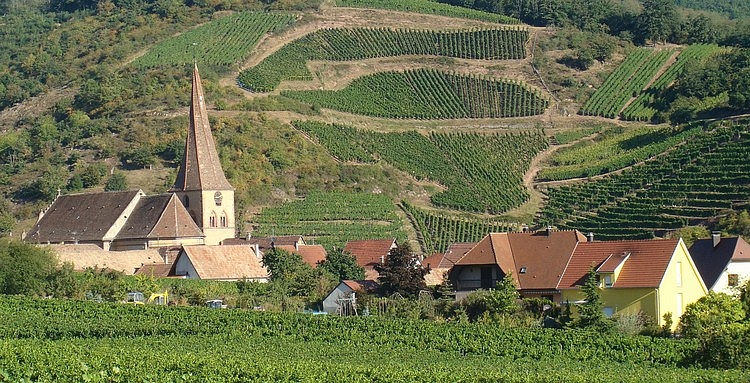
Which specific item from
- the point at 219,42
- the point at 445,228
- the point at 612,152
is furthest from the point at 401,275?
the point at 219,42

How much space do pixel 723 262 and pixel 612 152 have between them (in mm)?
38049

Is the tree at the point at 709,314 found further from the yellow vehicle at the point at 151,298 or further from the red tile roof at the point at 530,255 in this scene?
the yellow vehicle at the point at 151,298

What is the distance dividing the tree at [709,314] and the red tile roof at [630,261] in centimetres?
422

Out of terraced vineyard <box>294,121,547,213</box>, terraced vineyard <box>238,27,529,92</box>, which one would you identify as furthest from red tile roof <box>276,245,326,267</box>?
terraced vineyard <box>238,27,529,92</box>

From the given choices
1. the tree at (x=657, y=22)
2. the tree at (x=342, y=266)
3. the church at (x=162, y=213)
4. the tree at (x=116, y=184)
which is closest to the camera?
the tree at (x=342, y=266)

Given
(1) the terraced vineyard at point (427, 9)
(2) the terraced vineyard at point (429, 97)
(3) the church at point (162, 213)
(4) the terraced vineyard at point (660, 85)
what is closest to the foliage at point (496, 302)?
(3) the church at point (162, 213)

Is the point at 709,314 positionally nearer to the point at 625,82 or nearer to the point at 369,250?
the point at 369,250

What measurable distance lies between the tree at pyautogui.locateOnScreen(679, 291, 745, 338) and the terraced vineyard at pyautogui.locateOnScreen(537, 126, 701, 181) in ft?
145

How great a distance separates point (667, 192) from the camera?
7331 cm

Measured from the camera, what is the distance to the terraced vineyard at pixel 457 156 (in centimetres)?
8525

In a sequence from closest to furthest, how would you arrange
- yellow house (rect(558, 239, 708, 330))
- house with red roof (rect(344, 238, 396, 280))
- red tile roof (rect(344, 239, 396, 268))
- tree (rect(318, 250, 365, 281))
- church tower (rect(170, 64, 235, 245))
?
yellow house (rect(558, 239, 708, 330))
tree (rect(318, 250, 365, 281))
house with red roof (rect(344, 238, 396, 280))
red tile roof (rect(344, 239, 396, 268))
church tower (rect(170, 64, 235, 245))

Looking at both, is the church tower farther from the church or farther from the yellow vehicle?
the yellow vehicle

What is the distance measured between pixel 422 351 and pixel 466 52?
78757 mm

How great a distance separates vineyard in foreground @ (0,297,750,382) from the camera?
1101 inches
